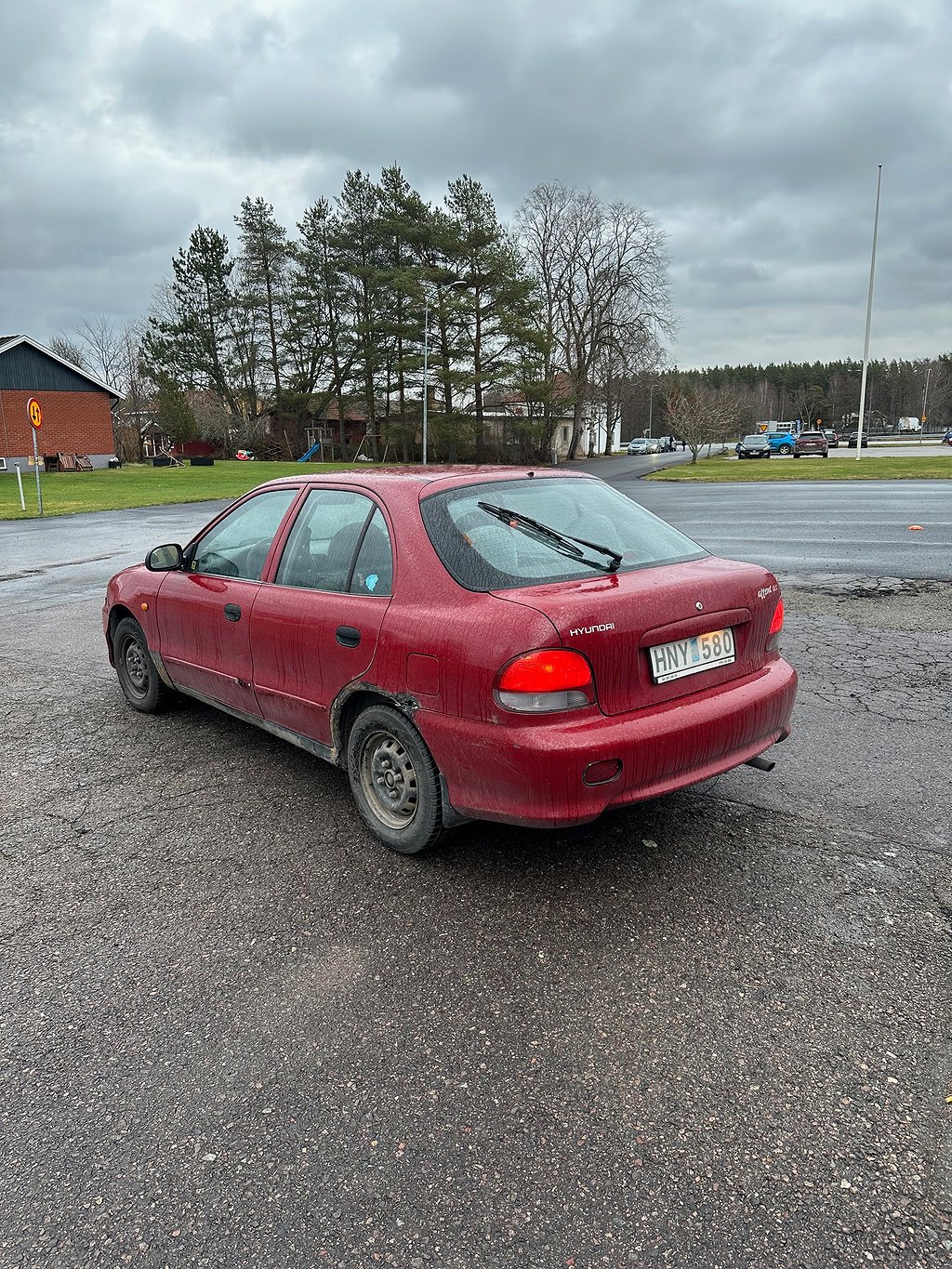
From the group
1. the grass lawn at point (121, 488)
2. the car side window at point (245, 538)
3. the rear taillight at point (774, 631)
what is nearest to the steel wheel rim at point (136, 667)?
the car side window at point (245, 538)

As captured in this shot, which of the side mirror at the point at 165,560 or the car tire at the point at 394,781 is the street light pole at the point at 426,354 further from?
the car tire at the point at 394,781

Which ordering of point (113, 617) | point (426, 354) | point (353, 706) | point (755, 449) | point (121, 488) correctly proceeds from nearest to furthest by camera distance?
point (353, 706), point (113, 617), point (121, 488), point (426, 354), point (755, 449)

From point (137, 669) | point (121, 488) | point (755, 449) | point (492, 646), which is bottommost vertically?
point (137, 669)

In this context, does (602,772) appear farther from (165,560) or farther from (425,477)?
(165,560)

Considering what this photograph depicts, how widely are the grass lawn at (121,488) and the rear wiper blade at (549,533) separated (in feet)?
57.1

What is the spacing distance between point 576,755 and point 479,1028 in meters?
0.88

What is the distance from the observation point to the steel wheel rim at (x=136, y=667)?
17.5ft

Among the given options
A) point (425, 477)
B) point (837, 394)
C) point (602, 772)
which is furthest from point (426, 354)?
point (837, 394)

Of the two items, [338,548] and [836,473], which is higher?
[338,548]

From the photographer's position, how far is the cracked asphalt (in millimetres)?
1842

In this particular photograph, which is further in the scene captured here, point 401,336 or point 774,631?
point 401,336

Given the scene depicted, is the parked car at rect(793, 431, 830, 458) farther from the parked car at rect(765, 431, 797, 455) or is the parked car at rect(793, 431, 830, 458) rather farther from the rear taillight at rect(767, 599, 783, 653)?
the rear taillight at rect(767, 599, 783, 653)

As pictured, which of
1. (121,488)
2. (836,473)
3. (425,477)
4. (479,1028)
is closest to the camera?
(479,1028)

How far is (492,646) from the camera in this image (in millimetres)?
2867
